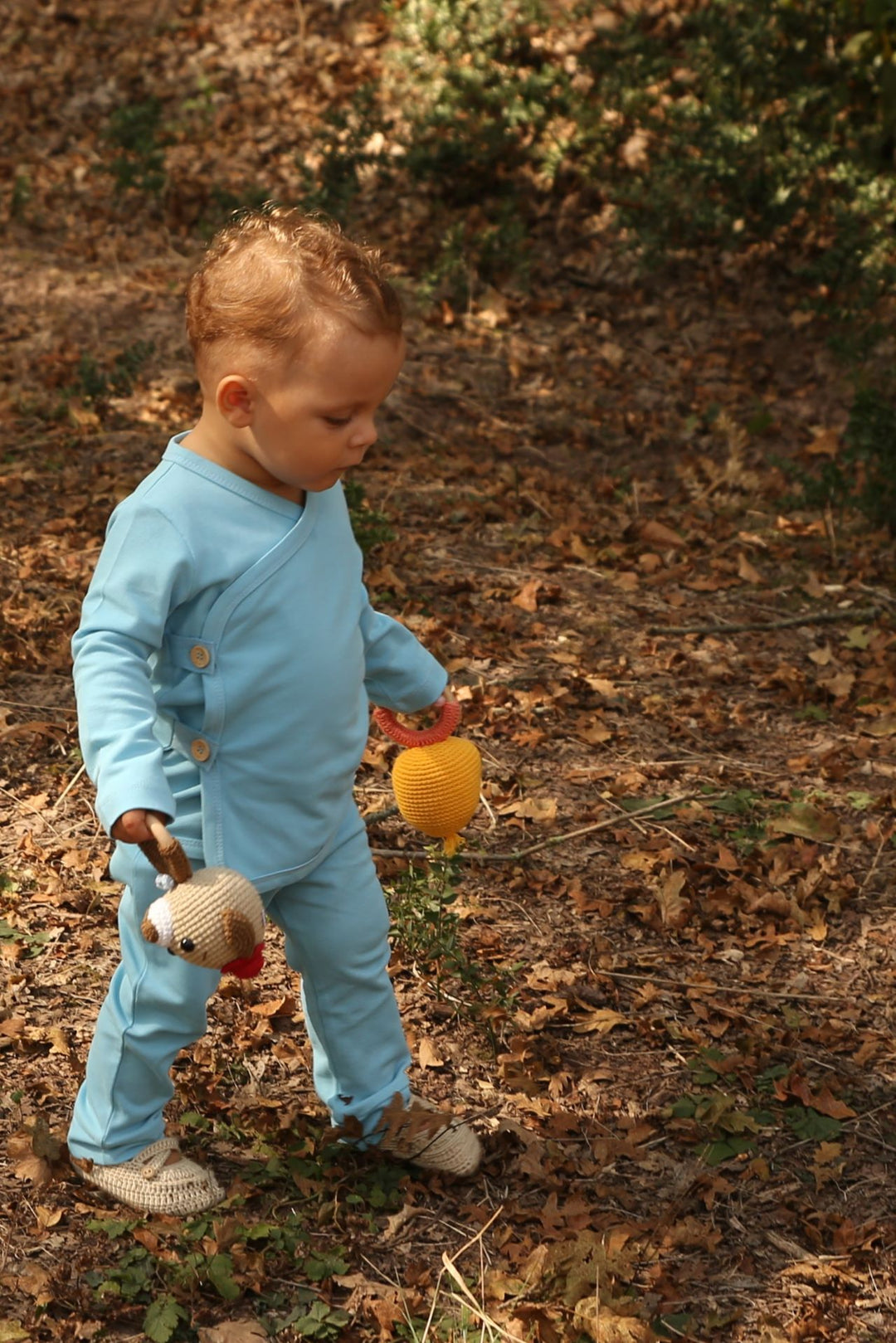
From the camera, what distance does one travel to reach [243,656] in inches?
98.3

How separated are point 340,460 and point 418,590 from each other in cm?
294

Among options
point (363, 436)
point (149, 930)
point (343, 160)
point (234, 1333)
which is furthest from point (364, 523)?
point (343, 160)

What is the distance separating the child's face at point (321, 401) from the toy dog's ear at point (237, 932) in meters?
0.77

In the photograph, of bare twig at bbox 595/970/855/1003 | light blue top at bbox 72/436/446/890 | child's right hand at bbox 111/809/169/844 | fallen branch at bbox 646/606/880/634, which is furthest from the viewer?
fallen branch at bbox 646/606/880/634

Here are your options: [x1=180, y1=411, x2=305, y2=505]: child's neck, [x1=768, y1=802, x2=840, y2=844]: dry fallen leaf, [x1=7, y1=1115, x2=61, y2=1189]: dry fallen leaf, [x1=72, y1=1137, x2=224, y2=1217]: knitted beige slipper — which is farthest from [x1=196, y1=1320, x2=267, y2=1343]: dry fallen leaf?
[x1=768, y1=802, x2=840, y2=844]: dry fallen leaf

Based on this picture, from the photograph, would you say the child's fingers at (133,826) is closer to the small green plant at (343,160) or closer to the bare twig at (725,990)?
the bare twig at (725,990)

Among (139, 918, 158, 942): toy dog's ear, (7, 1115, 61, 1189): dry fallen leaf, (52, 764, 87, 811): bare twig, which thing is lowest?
(52, 764, 87, 811): bare twig

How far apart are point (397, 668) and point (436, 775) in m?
0.28

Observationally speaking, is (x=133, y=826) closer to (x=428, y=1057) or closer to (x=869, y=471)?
(x=428, y=1057)

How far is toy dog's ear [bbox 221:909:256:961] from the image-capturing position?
2326mm

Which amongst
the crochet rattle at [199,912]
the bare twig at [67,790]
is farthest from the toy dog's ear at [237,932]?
the bare twig at [67,790]

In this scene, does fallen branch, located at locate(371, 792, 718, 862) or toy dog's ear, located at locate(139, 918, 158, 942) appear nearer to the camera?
toy dog's ear, located at locate(139, 918, 158, 942)

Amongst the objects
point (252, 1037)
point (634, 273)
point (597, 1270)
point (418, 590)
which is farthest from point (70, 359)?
point (597, 1270)

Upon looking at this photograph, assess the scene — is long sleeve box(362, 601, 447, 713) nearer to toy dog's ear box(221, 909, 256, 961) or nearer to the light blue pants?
the light blue pants
